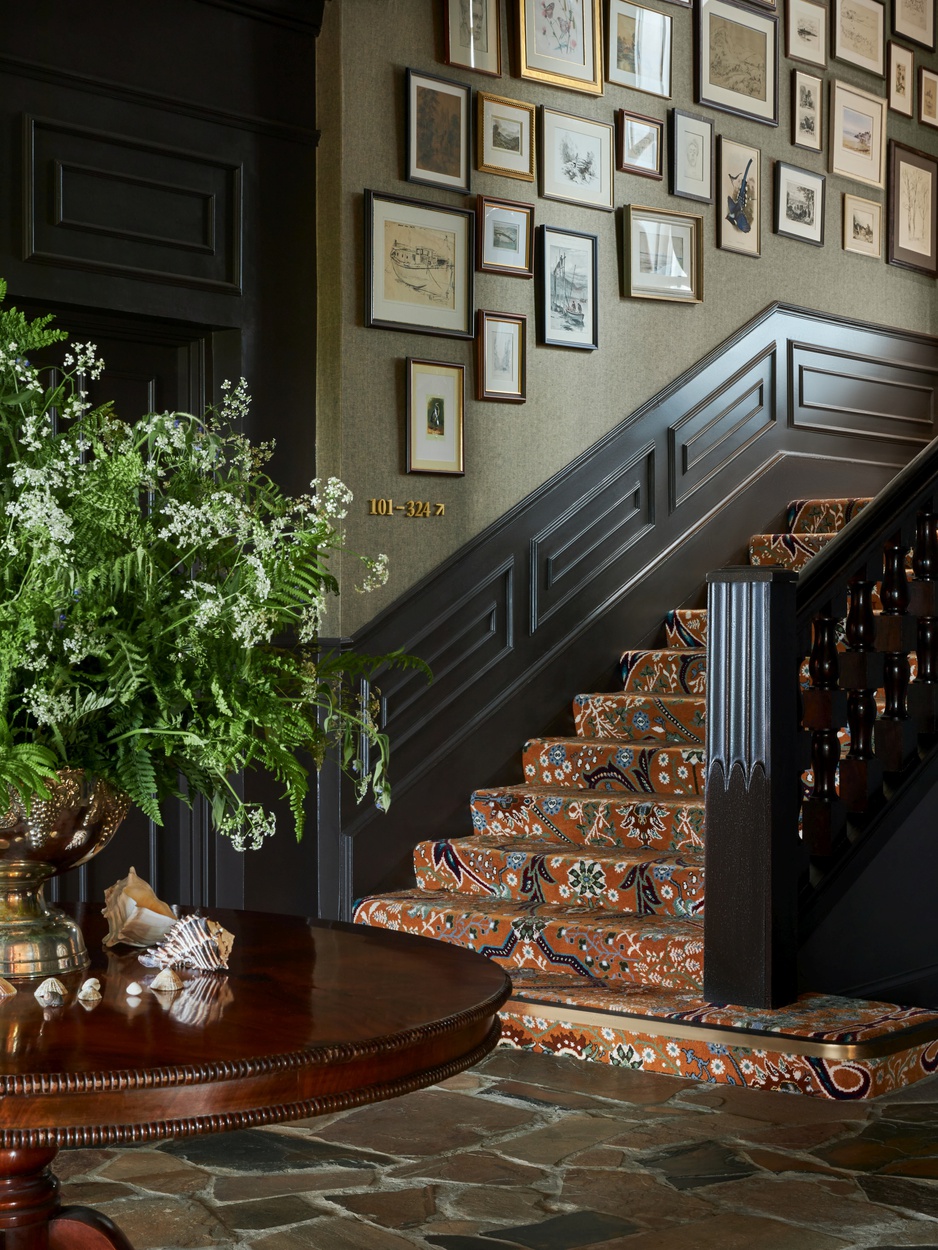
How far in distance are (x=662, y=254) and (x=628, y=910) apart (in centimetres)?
289

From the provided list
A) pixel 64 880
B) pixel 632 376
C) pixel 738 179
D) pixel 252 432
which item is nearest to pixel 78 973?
pixel 64 880

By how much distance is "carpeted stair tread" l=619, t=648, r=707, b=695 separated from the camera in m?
5.78

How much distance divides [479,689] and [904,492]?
70.2 inches

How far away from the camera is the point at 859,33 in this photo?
7.23 m

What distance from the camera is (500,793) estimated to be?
5.39 m

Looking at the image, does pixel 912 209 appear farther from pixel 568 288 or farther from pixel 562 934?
pixel 562 934

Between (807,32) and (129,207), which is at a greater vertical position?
Answer: (807,32)

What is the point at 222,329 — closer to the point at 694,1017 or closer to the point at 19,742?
the point at 694,1017

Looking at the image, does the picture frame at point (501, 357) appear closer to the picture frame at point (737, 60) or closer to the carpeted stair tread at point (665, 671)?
the carpeted stair tread at point (665, 671)

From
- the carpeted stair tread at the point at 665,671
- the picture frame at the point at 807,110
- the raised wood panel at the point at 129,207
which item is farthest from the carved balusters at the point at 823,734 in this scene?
the picture frame at the point at 807,110

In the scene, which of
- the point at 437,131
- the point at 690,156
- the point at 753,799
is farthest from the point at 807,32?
the point at 753,799

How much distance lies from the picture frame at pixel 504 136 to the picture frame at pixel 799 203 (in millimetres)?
1634

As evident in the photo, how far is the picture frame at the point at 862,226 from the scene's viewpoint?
7.18 m

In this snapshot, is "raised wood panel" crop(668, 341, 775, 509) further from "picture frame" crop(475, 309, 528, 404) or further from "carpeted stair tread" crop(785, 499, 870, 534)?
"picture frame" crop(475, 309, 528, 404)
